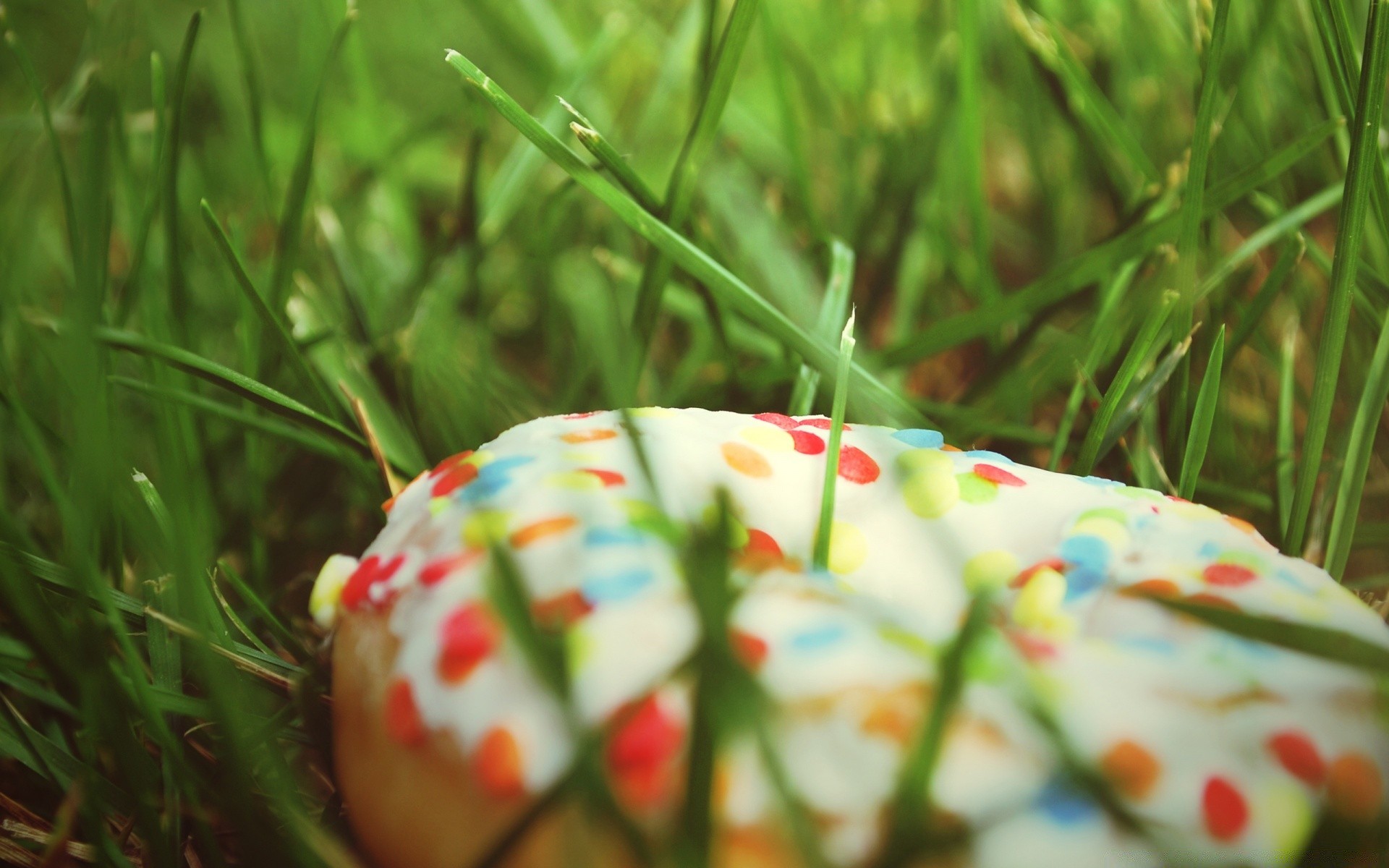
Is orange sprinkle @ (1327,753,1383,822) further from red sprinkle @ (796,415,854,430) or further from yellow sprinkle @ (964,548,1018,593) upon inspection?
red sprinkle @ (796,415,854,430)

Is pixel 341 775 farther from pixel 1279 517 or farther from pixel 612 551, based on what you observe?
pixel 1279 517

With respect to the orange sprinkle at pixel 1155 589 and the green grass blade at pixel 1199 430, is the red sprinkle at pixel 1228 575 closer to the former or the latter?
the orange sprinkle at pixel 1155 589

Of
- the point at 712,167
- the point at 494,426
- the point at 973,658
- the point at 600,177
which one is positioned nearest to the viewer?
the point at 973,658

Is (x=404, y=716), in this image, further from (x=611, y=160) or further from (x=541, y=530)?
(x=611, y=160)

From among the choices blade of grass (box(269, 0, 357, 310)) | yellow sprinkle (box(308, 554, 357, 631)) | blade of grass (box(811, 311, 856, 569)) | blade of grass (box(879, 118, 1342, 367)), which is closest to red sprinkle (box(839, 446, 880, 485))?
blade of grass (box(811, 311, 856, 569))

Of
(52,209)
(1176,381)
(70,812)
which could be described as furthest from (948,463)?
(52,209)

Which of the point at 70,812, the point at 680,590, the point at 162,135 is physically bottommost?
the point at 70,812

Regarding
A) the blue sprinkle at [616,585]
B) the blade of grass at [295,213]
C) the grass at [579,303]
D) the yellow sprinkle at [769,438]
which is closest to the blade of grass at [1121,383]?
the grass at [579,303]

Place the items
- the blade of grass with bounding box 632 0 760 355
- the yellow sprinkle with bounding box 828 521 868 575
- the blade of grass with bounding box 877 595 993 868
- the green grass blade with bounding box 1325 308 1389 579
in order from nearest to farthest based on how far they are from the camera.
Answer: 1. the blade of grass with bounding box 877 595 993 868
2. the yellow sprinkle with bounding box 828 521 868 575
3. the green grass blade with bounding box 1325 308 1389 579
4. the blade of grass with bounding box 632 0 760 355
